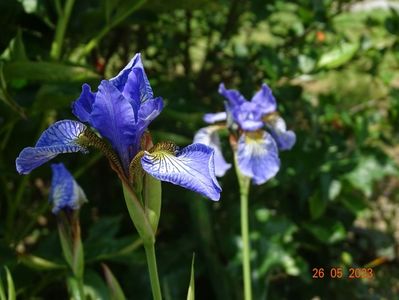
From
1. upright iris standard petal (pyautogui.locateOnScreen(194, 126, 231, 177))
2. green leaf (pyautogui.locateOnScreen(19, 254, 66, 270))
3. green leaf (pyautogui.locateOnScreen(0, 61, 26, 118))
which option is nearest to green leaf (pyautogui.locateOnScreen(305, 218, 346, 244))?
upright iris standard petal (pyautogui.locateOnScreen(194, 126, 231, 177))

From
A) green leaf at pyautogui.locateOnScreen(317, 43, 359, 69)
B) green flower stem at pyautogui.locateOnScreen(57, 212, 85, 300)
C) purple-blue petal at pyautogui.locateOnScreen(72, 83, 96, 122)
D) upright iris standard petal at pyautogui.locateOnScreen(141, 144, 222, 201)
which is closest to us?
upright iris standard petal at pyautogui.locateOnScreen(141, 144, 222, 201)

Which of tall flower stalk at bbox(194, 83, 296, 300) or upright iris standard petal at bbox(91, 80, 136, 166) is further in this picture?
tall flower stalk at bbox(194, 83, 296, 300)

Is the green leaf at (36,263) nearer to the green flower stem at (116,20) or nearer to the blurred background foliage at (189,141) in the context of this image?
the blurred background foliage at (189,141)

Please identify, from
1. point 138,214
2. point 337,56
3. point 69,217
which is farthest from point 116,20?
point 138,214

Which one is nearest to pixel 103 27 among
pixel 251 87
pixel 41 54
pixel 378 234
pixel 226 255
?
pixel 41 54

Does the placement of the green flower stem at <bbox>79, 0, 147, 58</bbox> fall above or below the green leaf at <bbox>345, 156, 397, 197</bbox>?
above

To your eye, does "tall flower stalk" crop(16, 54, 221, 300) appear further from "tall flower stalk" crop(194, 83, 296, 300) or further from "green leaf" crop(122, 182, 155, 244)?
"tall flower stalk" crop(194, 83, 296, 300)
